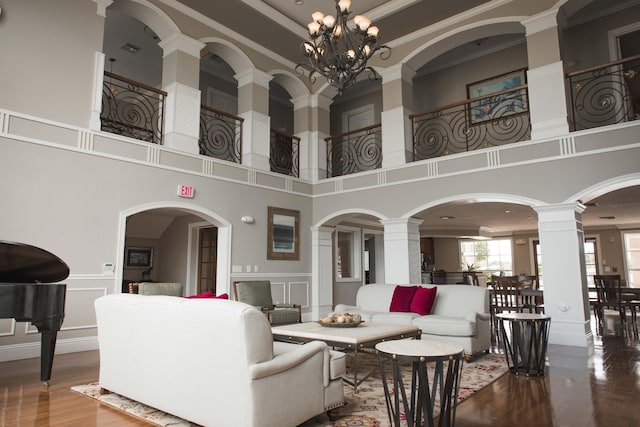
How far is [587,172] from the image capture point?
586 centimetres

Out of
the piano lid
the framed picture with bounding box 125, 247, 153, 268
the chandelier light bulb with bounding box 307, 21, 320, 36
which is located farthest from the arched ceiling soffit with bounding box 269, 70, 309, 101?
the piano lid

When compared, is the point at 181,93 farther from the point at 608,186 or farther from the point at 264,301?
the point at 608,186

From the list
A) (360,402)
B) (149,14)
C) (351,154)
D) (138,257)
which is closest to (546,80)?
(351,154)

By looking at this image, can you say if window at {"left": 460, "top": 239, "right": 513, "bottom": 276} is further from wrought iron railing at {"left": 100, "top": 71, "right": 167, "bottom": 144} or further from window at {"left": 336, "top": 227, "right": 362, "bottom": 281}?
wrought iron railing at {"left": 100, "top": 71, "right": 167, "bottom": 144}

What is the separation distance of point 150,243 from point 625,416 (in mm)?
9134

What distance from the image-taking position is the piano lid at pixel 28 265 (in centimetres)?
342

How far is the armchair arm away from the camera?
8.00 ft

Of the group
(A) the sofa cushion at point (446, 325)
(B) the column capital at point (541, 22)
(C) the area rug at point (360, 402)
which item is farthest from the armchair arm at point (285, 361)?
(B) the column capital at point (541, 22)

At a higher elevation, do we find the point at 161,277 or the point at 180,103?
the point at 180,103

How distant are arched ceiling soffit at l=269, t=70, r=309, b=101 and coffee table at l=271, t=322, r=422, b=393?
5.98 meters

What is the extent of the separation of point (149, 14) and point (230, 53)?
1638mm

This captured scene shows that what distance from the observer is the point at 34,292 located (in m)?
3.53

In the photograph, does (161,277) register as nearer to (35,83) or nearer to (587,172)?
(35,83)

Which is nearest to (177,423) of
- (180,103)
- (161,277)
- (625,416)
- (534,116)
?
(625,416)
